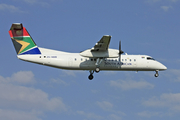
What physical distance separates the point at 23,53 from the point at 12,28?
2.64 metres

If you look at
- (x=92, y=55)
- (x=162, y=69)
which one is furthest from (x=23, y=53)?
(x=162, y=69)

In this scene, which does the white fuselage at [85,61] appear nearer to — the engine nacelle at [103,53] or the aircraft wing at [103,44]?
the engine nacelle at [103,53]

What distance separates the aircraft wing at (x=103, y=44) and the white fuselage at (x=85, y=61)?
64.7 inches

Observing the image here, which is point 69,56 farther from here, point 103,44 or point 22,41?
point 22,41

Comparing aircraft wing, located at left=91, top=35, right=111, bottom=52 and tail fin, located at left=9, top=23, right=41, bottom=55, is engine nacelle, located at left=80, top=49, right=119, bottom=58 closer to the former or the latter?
aircraft wing, located at left=91, top=35, right=111, bottom=52

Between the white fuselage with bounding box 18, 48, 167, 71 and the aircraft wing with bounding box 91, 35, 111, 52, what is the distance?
64.7 inches

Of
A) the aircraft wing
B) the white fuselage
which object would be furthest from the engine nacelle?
the white fuselage

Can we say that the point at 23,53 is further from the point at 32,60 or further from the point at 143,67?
the point at 143,67

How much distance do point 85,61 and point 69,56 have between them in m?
1.67

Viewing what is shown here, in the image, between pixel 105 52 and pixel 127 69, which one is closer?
pixel 105 52

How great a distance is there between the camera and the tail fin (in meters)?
33.9

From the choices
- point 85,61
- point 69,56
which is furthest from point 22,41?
point 85,61

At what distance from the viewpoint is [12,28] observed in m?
33.6

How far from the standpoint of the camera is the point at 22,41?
34.3 m
